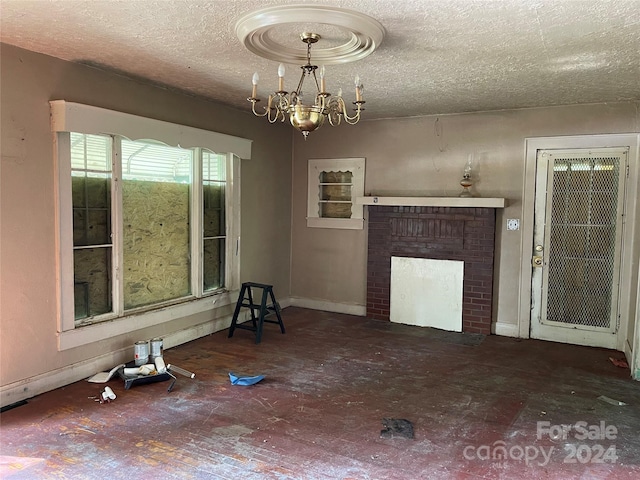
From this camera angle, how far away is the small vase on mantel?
5.43m

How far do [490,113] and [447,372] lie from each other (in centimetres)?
304

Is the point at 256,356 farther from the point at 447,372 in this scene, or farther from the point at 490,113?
the point at 490,113

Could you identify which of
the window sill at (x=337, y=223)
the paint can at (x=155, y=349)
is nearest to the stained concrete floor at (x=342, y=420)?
the paint can at (x=155, y=349)

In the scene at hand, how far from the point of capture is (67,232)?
3.68 meters

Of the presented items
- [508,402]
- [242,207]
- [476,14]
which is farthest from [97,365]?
[476,14]

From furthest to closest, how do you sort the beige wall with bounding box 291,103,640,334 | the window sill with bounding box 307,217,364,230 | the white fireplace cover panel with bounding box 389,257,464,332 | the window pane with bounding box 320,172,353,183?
the window pane with bounding box 320,172,353,183, the window sill with bounding box 307,217,364,230, the white fireplace cover panel with bounding box 389,257,464,332, the beige wall with bounding box 291,103,640,334

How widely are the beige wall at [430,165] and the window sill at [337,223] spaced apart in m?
0.07

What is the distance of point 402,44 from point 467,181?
267cm

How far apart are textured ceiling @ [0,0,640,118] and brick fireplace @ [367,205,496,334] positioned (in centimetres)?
153

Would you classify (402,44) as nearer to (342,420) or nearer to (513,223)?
(342,420)

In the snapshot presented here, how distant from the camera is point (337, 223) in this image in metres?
6.36

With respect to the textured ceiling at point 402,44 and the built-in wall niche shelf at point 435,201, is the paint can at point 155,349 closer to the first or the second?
the textured ceiling at point 402,44

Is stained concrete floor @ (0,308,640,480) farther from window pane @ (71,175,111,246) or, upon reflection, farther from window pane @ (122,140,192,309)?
window pane @ (71,175,111,246)

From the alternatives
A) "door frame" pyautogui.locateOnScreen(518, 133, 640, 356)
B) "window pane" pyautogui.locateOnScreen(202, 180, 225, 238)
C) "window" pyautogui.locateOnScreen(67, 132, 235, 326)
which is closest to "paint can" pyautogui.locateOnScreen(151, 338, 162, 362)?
"window" pyautogui.locateOnScreen(67, 132, 235, 326)
